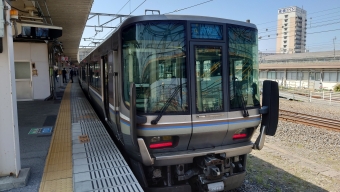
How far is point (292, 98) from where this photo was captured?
21469mm

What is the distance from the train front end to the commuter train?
1cm

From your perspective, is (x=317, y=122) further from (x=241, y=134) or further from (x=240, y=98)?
(x=240, y=98)

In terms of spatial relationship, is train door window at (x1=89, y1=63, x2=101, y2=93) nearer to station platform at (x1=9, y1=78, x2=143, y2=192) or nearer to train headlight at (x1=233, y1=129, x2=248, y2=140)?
station platform at (x1=9, y1=78, x2=143, y2=192)

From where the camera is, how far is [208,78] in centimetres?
386

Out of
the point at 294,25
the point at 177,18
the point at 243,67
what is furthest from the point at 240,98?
the point at 294,25

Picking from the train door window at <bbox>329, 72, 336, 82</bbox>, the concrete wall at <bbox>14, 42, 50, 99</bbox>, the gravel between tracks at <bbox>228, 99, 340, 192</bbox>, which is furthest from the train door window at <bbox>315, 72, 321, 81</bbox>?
the concrete wall at <bbox>14, 42, 50, 99</bbox>

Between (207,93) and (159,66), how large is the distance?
82 centimetres

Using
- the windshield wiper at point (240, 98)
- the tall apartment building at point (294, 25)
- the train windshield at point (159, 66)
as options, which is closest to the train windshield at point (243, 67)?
the windshield wiper at point (240, 98)

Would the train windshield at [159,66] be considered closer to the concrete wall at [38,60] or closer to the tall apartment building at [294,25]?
the concrete wall at [38,60]

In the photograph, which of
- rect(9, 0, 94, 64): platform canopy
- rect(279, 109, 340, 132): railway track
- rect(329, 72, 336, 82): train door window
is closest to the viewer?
rect(9, 0, 94, 64): platform canopy

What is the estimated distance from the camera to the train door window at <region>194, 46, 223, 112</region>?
149 inches

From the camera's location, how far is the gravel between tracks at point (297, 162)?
567cm

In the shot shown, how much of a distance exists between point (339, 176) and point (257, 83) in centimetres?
396

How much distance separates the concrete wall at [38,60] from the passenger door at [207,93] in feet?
36.2
